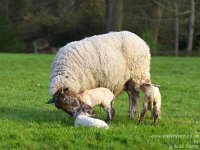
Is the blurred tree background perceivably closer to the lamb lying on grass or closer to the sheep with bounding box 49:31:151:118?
the sheep with bounding box 49:31:151:118

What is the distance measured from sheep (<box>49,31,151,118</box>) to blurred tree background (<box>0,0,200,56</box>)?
1049 inches

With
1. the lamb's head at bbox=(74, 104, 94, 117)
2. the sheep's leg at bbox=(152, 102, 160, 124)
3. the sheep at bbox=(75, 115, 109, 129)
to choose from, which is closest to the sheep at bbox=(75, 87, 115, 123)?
the lamb's head at bbox=(74, 104, 94, 117)

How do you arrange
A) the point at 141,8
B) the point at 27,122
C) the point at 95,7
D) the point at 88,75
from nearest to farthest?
the point at 27,122
the point at 88,75
the point at 141,8
the point at 95,7

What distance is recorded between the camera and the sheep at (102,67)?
9773 millimetres

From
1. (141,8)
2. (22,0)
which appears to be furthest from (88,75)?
(22,0)

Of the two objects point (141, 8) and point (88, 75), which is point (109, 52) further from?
point (141, 8)

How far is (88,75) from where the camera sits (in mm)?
9961

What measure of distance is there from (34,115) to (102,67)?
1729 millimetres

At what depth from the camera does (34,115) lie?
1043 centimetres

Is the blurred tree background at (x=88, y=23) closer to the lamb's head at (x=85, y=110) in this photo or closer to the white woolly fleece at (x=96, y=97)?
the white woolly fleece at (x=96, y=97)

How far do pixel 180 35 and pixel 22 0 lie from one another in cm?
1680

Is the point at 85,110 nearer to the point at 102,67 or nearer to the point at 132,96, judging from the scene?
the point at 102,67

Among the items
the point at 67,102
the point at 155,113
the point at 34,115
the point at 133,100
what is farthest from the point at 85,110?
the point at 133,100

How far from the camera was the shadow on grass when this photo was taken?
962 cm
